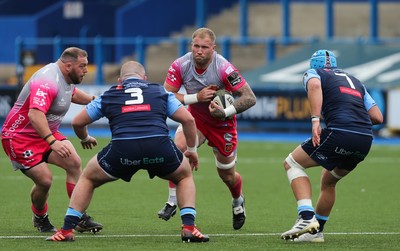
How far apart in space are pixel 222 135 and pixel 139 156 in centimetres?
266

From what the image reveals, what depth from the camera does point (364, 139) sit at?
11.6m

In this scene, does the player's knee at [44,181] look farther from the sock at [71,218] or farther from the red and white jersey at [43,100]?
the sock at [71,218]

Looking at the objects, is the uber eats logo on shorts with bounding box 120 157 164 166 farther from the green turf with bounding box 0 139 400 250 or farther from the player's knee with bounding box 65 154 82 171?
the player's knee with bounding box 65 154 82 171

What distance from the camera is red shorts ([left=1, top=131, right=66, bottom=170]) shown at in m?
12.3

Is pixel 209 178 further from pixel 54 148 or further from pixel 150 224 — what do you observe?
pixel 54 148

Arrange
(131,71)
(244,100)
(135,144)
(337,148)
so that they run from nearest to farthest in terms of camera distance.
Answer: (135,144) → (131,71) → (337,148) → (244,100)

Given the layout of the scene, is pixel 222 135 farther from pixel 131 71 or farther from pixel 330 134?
pixel 131 71

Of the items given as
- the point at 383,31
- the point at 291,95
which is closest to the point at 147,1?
the point at 383,31

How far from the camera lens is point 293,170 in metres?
11.8

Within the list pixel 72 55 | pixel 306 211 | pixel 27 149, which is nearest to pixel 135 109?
pixel 72 55

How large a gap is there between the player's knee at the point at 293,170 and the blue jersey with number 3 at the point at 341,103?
0.51 metres

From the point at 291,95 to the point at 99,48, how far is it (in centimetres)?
713

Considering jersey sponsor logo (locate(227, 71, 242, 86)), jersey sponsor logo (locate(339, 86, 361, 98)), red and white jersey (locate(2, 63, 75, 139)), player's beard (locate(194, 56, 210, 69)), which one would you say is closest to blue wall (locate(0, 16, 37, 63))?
player's beard (locate(194, 56, 210, 69))

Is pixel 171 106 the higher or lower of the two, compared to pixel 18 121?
higher
